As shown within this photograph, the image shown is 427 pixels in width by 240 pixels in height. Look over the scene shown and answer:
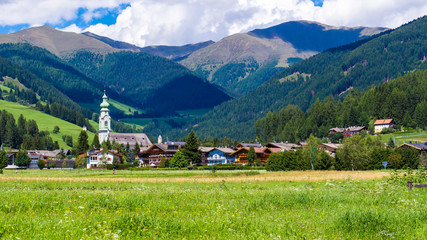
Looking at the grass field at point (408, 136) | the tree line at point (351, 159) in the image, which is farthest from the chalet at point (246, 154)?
the tree line at point (351, 159)

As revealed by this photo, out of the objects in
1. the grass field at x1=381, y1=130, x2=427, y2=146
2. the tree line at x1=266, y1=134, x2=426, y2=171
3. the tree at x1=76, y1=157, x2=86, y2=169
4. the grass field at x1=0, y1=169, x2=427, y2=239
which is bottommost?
the grass field at x1=0, y1=169, x2=427, y2=239

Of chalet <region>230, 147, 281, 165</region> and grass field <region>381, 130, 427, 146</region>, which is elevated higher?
grass field <region>381, 130, 427, 146</region>

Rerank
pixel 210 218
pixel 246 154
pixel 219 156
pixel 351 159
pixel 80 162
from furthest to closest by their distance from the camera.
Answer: pixel 219 156
pixel 246 154
pixel 80 162
pixel 351 159
pixel 210 218

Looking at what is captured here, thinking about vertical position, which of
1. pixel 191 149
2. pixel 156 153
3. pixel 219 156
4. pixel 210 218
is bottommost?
pixel 210 218

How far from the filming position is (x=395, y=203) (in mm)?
25609

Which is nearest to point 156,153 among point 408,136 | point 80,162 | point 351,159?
point 80,162

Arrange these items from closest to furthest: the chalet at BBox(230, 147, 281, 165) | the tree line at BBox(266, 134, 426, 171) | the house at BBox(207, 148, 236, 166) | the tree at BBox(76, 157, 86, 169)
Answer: the tree line at BBox(266, 134, 426, 171)
the tree at BBox(76, 157, 86, 169)
the chalet at BBox(230, 147, 281, 165)
the house at BBox(207, 148, 236, 166)

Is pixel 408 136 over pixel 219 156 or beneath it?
over

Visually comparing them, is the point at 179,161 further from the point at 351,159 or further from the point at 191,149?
the point at 351,159

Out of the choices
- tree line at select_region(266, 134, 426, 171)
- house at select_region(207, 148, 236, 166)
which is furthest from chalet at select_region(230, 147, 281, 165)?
tree line at select_region(266, 134, 426, 171)

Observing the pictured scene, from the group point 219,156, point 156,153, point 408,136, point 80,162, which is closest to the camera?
point 80,162

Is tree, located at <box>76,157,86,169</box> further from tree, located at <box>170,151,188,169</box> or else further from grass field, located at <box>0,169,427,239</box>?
grass field, located at <box>0,169,427,239</box>

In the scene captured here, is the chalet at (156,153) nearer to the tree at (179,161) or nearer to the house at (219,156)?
the house at (219,156)

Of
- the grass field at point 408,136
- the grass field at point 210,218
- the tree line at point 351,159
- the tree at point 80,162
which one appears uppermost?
the grass field at point 408,136
